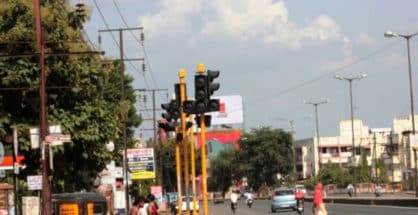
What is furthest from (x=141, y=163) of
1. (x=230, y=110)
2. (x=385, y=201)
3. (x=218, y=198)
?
(x=218, y=198)

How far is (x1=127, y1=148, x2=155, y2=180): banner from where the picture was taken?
52031mm

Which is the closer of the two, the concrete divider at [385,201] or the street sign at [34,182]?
the street sign at [34,182]

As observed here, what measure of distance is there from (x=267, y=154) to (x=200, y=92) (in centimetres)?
10666

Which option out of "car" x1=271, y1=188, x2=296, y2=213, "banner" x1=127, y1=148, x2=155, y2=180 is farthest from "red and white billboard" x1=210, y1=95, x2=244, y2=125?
"banner" x1=127, y1=148, x2=155, y2=180

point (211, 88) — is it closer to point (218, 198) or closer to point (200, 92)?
point (200, 92)

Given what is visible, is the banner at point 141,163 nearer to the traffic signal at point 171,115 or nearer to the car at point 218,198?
the traffic signal at point 171,115

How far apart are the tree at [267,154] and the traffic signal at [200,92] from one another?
4159 inches

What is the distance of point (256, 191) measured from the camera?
13400 cm

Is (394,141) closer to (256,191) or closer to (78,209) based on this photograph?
(256,191)

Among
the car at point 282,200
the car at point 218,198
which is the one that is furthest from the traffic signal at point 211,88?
A: the car at point 218,198

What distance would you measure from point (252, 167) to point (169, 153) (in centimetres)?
1767

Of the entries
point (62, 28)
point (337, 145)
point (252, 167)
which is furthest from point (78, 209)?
point (337, 145)

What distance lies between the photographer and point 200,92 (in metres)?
23.8

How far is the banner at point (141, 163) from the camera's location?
52.0m
